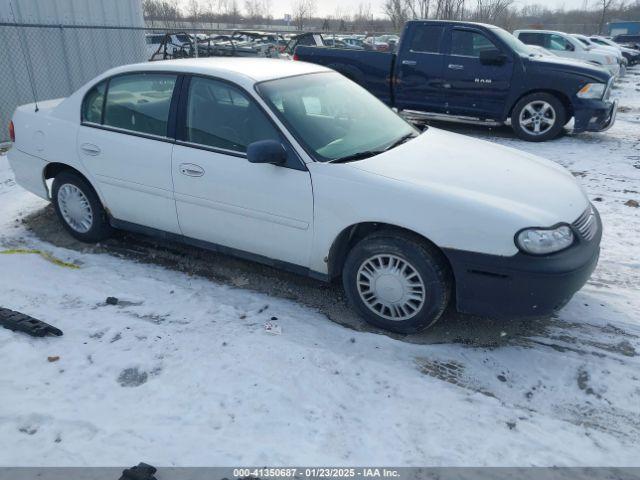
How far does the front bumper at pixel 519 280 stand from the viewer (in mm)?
3012

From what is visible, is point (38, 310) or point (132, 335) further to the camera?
point (38, 310)

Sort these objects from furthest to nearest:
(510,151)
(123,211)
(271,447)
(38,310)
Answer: (123,211)
(510,151)
(38,310)
(271,447)

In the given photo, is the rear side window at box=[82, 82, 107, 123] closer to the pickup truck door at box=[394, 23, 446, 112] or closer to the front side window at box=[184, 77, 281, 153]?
the front side window at box=[184, 77, 281, 153]

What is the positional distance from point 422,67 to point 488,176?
6644 mm

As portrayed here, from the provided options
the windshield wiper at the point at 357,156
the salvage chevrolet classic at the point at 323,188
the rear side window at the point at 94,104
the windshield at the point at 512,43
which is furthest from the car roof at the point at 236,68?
the windshield at the point at 512,43

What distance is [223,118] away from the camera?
12.7 ft

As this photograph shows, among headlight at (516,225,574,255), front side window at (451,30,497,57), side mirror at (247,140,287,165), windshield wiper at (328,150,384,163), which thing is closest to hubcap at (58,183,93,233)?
side mirror at (247,140,287,165)

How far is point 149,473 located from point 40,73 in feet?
31.7

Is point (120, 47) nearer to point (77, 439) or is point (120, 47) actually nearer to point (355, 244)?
point (355, 244)

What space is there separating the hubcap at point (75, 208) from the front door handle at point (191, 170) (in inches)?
51.8

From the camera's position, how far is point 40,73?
382 inches

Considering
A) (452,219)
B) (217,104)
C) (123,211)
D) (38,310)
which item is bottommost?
(38,310)

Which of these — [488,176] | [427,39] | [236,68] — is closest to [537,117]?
[427,39]

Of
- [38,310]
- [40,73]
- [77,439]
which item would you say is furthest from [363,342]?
[40,73]
